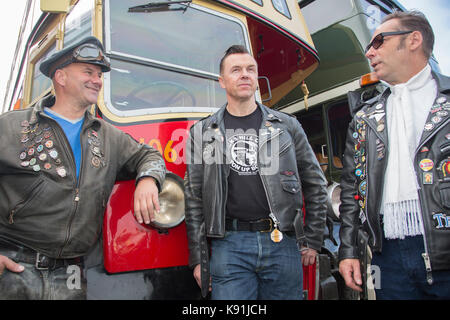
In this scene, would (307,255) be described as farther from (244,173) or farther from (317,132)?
(317,132)

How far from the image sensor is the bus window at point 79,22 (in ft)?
7.68

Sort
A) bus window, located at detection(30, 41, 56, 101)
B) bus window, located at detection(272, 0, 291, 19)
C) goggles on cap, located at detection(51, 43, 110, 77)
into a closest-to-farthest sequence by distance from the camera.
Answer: goggles on cap, located at detection(51, 43, 110, 77)
bus window, located at detection(30, 41, 56, 101)
bus window, located at detection(272, 0, 291, 19)

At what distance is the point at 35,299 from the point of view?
153 cm

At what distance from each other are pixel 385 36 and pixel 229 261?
135 cm

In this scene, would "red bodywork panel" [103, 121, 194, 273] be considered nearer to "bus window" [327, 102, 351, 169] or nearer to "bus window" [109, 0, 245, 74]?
"bus window" [109, 0, 245, 74]

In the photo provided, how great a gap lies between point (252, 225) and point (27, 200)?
1072mm

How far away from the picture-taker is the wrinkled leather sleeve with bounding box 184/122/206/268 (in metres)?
1.85

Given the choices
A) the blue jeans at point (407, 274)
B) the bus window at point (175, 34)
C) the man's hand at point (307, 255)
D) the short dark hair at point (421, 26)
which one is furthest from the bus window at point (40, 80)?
the blue jeans at point (407, 274)

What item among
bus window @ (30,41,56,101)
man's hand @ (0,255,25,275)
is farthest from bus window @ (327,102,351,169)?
man's hand @ (0,255,25,275)

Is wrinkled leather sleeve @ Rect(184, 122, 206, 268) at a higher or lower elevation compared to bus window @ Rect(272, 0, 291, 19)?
lower

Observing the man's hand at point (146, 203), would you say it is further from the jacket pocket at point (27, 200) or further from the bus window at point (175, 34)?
the bus window at point (175, 34)
